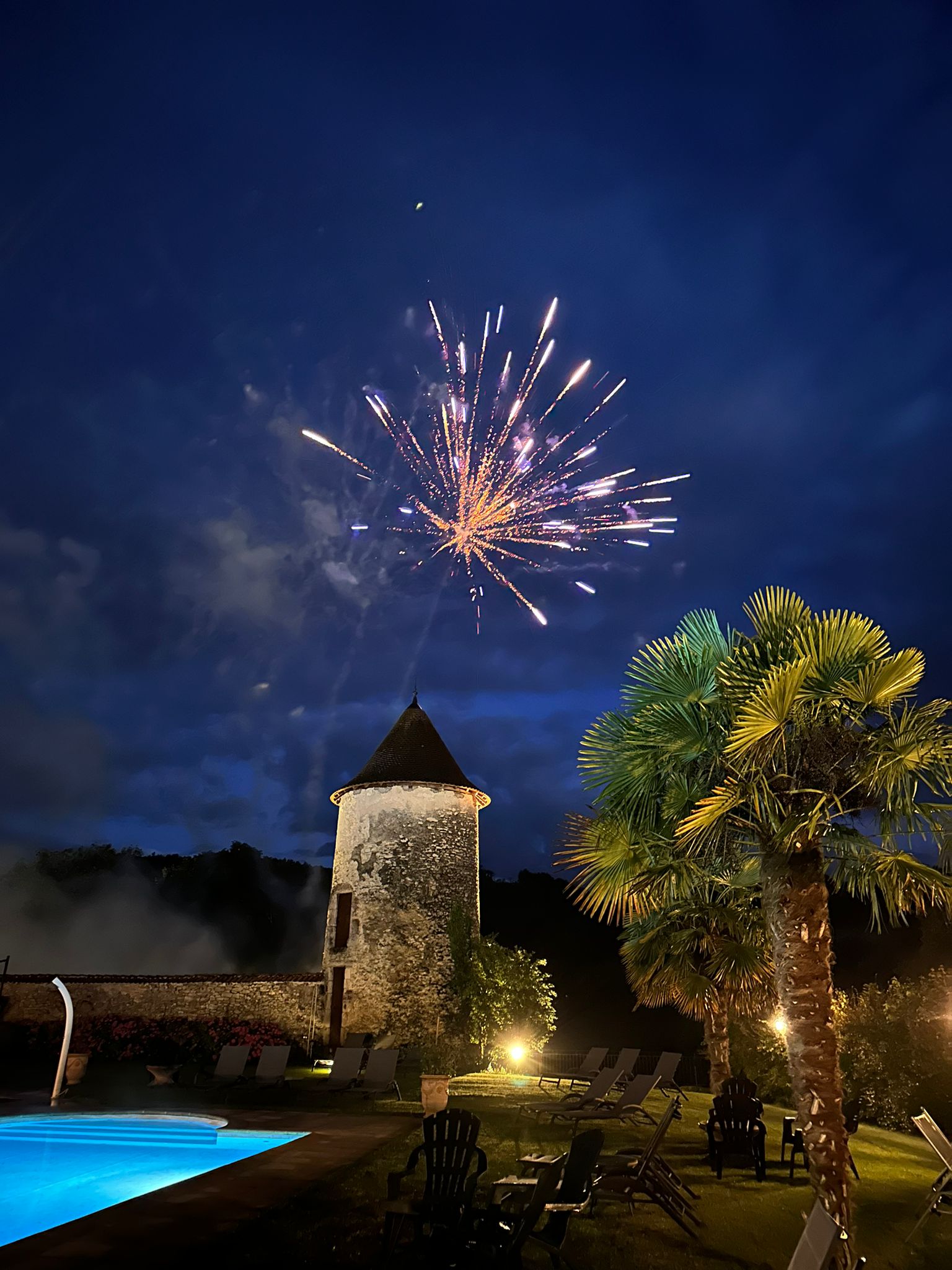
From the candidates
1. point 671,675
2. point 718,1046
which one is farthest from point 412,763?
point 671,675

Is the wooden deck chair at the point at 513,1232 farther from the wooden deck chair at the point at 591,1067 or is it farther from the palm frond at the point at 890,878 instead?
the wooden deck chair at the point at 591,1067

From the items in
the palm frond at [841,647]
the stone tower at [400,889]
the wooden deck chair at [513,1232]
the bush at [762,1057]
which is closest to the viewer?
the wooden deck chair at [513,1232]

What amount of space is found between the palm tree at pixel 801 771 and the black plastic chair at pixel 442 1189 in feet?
8.36

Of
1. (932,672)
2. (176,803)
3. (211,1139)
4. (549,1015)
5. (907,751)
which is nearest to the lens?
(907,751)

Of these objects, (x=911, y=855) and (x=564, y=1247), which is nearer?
(x=564, y=1247)

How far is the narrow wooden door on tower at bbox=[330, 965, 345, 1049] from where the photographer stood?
20.9 m

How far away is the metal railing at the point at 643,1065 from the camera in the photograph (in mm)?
21484

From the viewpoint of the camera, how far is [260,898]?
43.0 meters

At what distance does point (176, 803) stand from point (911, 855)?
77739 mm

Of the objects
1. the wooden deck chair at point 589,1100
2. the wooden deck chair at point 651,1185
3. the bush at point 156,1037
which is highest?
the bush at point 156,1037

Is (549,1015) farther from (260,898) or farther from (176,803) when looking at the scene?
(176,803)

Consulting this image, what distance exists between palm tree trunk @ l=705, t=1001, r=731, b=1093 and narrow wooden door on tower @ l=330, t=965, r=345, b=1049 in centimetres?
1213

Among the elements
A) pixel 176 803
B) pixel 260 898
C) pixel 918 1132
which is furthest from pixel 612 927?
pixel 176 803

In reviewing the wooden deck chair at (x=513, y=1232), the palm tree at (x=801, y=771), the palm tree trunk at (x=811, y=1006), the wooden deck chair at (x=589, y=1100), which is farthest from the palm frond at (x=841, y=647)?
the wooden deck chair at (x=589, y=1100)
